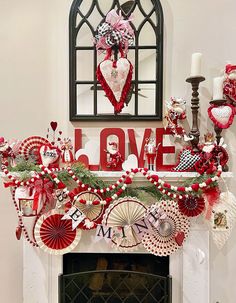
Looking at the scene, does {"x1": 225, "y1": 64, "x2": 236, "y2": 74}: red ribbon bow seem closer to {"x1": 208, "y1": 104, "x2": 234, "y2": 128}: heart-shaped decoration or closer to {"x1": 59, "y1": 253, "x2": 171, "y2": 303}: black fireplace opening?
{"x1": 208, "y1": 104, "x2": 234, "y2": 128}: heart-shaped decoration

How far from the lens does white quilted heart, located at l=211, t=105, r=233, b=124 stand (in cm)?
162

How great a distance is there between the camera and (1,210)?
1812 mm

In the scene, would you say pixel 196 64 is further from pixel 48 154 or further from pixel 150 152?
pixel 48 154

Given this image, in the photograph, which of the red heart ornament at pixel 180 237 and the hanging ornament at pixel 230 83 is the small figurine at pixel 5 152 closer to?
the red heart ornament at pixel 180 237

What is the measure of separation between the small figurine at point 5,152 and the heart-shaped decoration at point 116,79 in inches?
24.3

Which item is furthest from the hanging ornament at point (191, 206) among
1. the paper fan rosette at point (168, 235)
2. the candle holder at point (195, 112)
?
the candle holder at point (195, 112)

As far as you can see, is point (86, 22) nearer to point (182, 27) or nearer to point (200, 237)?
point (182, 27)

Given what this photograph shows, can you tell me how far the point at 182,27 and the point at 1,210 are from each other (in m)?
1.53

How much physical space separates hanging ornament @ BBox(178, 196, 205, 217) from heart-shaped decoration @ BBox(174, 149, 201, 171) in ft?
0.54

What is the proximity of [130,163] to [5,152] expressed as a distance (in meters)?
0.69

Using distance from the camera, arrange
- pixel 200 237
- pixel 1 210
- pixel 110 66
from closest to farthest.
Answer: pixel 110 66
pixel 200 237
pixel 1 210

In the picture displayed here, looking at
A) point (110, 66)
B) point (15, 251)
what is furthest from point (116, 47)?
point (15, 251)

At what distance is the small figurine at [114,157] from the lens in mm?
1657

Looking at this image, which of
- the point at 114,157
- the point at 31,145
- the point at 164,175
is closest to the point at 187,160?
the point at 164,175
